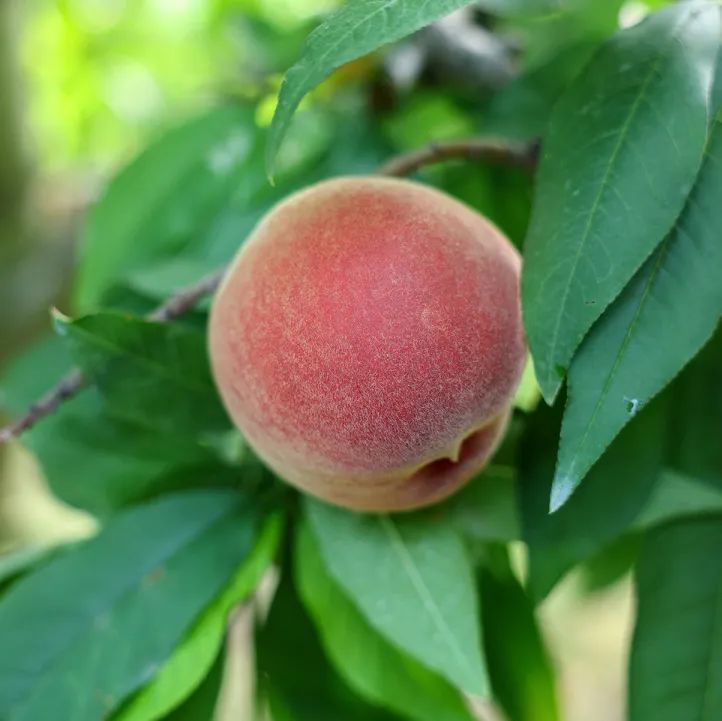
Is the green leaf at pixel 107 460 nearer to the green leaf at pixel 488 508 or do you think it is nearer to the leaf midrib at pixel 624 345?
the green leaf at pixel 488 508

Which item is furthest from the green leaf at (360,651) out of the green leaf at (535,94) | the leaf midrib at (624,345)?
the green leaf at (535,94)

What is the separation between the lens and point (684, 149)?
0.50m

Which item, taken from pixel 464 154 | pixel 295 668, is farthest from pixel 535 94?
pixel 295 668

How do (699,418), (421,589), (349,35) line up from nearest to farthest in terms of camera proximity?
(349,35)
(421,589)
(699,418)

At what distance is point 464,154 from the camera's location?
27.7 inches

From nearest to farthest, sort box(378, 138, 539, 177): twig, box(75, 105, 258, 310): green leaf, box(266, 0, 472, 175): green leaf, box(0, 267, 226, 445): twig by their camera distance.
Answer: box(266, 0, 472, 175): green leaf → box(0, 267, 226, 445): twig → box(378, 138, 539, 177): twig → box(75, 105, 258, 310): green leaf

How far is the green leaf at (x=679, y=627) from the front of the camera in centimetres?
64

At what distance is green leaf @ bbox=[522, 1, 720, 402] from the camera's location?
18.9 inches

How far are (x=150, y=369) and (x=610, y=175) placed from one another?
36 cm

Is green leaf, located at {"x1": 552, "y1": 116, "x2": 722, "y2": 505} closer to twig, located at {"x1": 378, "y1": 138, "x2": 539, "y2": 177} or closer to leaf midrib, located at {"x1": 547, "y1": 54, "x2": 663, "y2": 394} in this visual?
leaf midrib, located at {"x1": 547, "y1": 54, "x2": 663, "y2": 394}

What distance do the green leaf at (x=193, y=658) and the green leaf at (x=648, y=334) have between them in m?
0.32

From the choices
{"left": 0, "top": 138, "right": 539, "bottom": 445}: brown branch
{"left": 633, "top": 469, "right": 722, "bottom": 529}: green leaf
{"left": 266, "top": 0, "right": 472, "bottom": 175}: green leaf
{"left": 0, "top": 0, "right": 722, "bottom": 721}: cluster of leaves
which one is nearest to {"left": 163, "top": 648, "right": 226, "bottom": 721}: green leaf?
{"left": 0, "top": 0, "right": 722, "bottom": 721}: cluster of leaves

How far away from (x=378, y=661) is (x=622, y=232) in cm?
43

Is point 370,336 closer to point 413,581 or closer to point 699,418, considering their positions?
point 413,581
